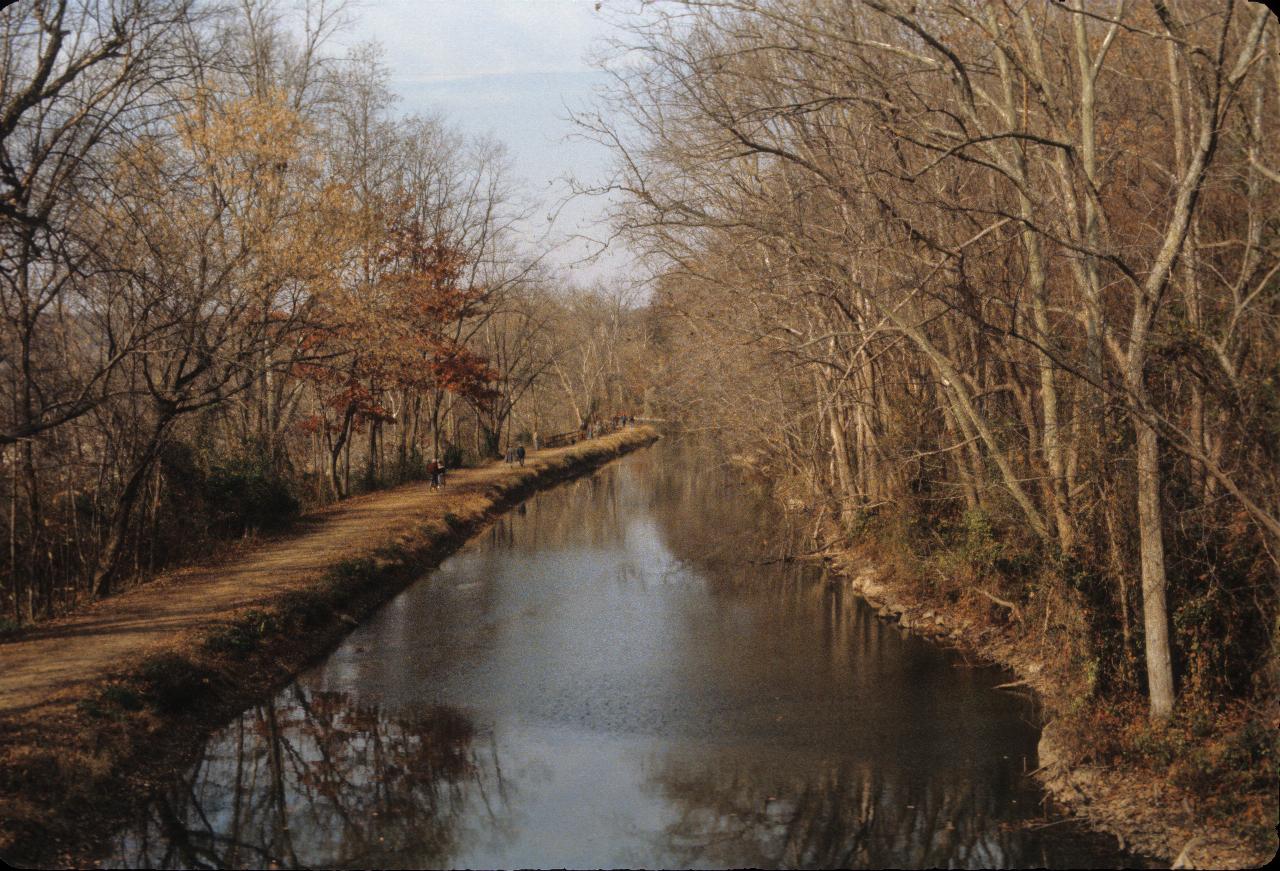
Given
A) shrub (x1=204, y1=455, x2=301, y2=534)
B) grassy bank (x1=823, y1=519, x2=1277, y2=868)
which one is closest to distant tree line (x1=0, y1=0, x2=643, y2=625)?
shrub (x1=204, y1=455, x2=301, y2=534)

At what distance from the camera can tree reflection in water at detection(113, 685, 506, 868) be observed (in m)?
9.27

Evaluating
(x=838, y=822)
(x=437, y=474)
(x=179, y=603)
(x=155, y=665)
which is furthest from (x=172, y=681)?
(x=437, y=474)

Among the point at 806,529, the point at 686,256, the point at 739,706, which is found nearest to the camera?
the point at 739,706

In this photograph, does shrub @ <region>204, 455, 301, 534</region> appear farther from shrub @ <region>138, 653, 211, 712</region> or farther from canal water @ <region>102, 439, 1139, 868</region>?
shrub @ <region>138, 653, 211, 712</region>

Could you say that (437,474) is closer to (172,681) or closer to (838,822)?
(172,681)

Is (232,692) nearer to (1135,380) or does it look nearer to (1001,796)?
(1001,796)

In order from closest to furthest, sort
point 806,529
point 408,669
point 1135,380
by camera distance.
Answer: point 1135,380
point 408,669
point 806,529

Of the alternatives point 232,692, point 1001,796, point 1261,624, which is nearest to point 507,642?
point 232,692

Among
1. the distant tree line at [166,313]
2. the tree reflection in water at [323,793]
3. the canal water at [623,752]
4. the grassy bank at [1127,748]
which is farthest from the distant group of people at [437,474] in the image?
the grassy bank at [1127,748]

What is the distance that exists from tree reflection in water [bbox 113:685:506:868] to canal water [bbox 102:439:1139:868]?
0.03 meters

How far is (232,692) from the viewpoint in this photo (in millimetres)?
13750

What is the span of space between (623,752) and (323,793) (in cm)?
310

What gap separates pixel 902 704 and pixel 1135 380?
5525 mm

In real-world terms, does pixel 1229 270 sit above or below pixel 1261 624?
above
